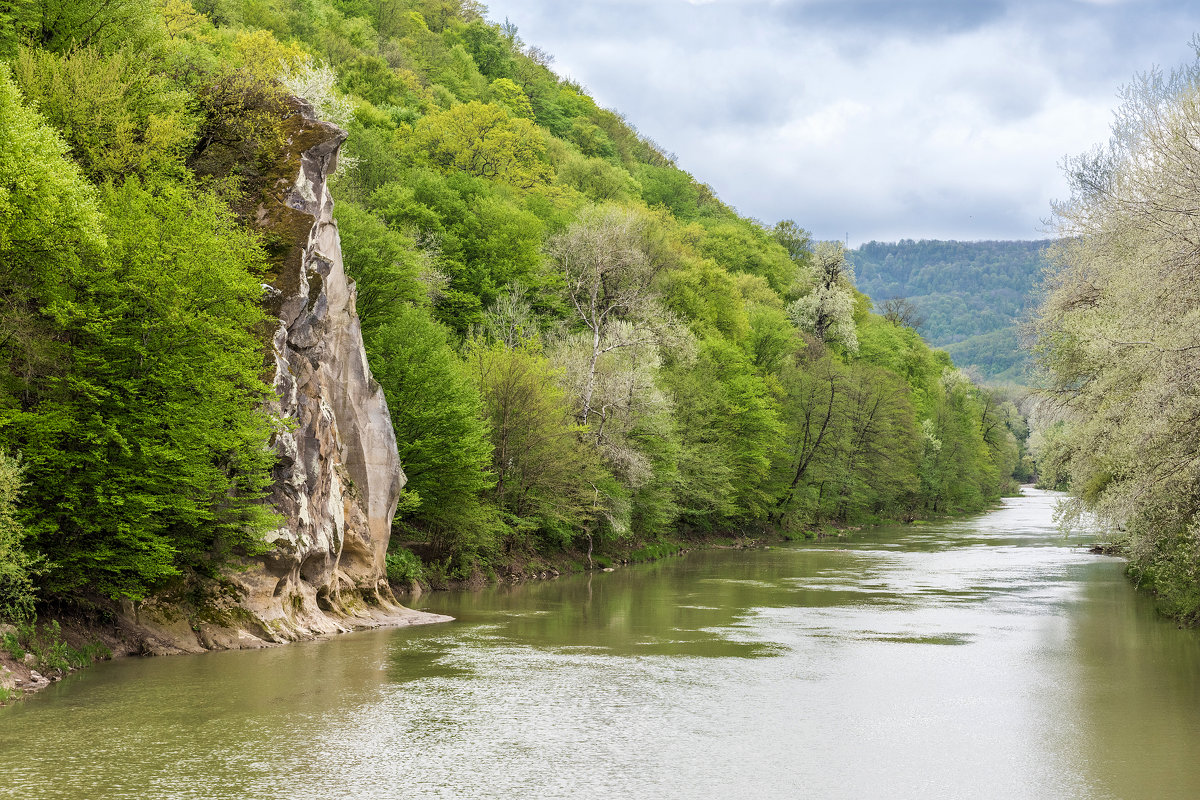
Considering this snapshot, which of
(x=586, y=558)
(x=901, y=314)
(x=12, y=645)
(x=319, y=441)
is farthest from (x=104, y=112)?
(x=901, y=314)

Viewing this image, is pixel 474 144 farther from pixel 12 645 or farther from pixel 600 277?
pixel 12 645

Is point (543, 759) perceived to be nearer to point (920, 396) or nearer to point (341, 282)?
point (341, 282)

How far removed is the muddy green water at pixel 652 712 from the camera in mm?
13727

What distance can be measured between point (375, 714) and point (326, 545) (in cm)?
926

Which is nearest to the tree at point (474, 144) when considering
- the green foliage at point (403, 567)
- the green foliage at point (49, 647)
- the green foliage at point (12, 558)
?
the green foliage at point (403, 567)

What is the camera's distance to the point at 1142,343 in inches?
805

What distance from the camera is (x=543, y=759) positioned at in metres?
14.7

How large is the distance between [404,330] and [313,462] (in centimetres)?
1253

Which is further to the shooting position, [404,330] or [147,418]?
[404,330]

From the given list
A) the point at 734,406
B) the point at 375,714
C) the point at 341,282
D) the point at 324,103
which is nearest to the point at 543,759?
the point at 375,714

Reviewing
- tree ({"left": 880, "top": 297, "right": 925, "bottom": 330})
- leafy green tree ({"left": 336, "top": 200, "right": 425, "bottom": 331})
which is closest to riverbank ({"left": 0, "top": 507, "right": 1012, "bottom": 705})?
leafy green tree ({"left": 336, "top": 200, "right": 425, "bottom": 331})

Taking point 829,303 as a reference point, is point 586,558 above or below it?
below

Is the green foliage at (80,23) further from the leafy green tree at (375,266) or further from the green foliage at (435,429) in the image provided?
the green foliage at (435,429)

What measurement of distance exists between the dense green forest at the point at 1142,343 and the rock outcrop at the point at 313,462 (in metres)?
19.2
